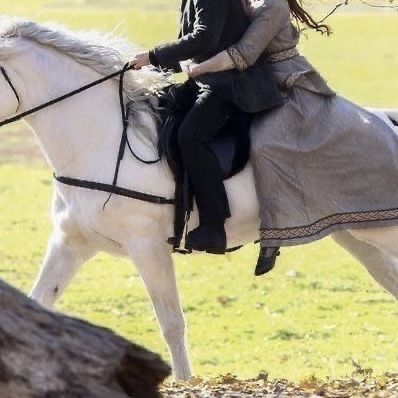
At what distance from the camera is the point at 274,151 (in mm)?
8680

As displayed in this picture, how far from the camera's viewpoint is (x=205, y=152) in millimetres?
8555

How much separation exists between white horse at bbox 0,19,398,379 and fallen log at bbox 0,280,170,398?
3015 mm

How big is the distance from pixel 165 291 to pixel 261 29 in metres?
1.83

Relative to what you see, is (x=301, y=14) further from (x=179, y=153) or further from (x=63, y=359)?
(x=63, y=359)

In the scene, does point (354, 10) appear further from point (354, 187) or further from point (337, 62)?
point (354, 187)

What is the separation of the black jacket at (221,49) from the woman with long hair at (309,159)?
94mm

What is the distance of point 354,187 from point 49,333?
397cm

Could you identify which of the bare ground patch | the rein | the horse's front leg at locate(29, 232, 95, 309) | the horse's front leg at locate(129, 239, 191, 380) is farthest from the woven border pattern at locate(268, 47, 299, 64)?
the bare ground patch

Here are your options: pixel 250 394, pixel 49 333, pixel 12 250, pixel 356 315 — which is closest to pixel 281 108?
pixel 250 394

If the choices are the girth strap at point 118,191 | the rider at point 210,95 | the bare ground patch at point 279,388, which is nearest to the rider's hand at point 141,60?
the rider at point 210,95

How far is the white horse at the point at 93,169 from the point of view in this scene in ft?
28.2

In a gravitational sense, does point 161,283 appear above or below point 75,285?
above

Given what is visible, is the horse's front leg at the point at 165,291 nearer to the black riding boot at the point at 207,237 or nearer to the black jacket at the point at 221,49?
the black riding boot at the point at 207,237

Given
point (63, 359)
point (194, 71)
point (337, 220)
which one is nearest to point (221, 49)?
point (194, 71)
